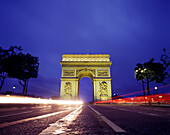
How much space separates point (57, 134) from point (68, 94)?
35.8 meters

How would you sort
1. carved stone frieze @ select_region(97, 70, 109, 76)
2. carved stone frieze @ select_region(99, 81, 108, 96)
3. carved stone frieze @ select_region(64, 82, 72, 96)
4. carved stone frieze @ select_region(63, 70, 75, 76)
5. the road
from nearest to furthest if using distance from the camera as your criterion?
the road, carved stone frieze @ select_region(64, 82, 72, 96), carved stone frieze @ select_region(99, 81, 108, 96), carved stone frieze @ select_region(63, 70, 75, 76), carved stone frieze @ select_region(97, 70, 109, 76)

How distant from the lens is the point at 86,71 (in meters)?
39.0

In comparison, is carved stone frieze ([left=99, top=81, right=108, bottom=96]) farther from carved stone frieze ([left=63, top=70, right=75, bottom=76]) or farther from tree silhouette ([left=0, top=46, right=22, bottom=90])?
tree silhouette ([left=0, top=46, right=22, bottom=90])

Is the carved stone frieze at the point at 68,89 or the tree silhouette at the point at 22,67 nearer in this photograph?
the tree silhouette at the point at 22,67

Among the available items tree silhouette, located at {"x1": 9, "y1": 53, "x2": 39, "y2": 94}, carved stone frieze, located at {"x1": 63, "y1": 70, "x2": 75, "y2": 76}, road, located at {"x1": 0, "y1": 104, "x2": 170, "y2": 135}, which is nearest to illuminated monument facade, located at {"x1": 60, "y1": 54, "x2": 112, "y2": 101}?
carved stone frieze, located at {"x1": 63, "y1": 70, "x2": 75, "y2": 76}

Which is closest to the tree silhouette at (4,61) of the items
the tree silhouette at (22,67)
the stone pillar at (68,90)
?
the tree silhouette at (22,67)

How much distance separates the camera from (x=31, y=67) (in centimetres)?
2941

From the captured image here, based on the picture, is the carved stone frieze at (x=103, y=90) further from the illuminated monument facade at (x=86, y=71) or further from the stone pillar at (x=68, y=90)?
the stone pillar at (x=68, y=90)

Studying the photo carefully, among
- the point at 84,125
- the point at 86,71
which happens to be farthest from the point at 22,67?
the point at 84,125

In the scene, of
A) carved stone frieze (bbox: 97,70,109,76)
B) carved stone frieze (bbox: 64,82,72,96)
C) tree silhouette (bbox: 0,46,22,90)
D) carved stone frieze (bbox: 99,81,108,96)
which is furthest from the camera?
carved stone frieze (bbox: 97,70,109,76)

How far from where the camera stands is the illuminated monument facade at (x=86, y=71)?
3656 centimetres

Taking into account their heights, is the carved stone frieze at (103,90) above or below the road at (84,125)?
above

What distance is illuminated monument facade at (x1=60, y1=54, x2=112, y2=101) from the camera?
36.6 m

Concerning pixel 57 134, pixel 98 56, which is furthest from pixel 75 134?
pixel 98 56
